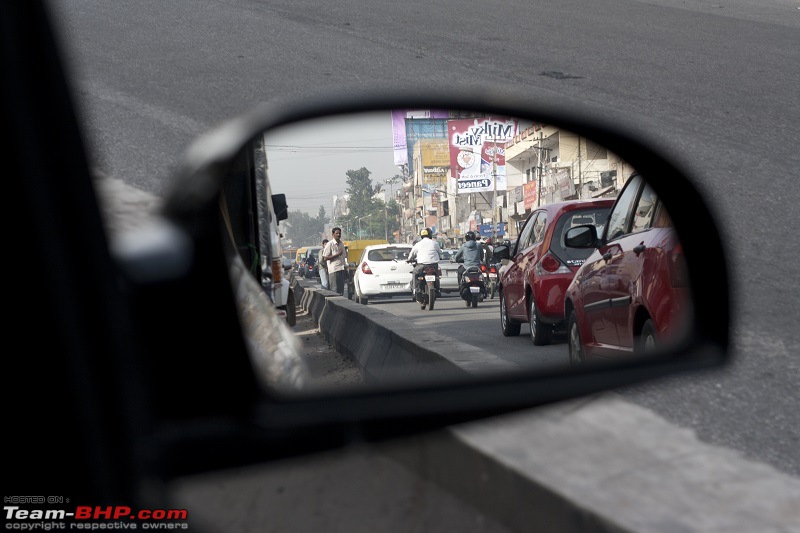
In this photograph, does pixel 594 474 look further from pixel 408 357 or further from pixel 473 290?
pixel 473 290

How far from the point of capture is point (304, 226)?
200 centimetres

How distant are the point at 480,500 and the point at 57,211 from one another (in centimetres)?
301

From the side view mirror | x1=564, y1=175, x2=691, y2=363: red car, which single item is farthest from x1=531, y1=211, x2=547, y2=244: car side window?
the side view mirror

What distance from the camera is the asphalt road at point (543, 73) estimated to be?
10203 mm

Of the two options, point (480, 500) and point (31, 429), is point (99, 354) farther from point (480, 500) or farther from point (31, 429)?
point (480, 500)

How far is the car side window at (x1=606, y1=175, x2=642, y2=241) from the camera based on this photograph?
301 cm

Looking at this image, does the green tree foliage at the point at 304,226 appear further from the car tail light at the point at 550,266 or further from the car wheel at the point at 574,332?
the car tail light at the point at 550,266

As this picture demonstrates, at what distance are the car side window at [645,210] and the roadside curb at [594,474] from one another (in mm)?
692

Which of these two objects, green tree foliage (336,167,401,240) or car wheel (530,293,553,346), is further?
car wheel (530,293,553,346)

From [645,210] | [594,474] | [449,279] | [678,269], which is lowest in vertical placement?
[449,279]

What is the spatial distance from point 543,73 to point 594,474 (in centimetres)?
1323

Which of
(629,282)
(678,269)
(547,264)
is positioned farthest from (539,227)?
(678,269)

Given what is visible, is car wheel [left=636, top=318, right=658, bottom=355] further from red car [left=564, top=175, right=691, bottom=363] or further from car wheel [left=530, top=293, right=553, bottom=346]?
car wheel [left=530, top=293, right=553, bottom=346]

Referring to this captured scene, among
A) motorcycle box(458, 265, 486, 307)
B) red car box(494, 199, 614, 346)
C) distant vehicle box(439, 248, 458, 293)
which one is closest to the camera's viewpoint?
red car box(494, 199, 614, 346)
